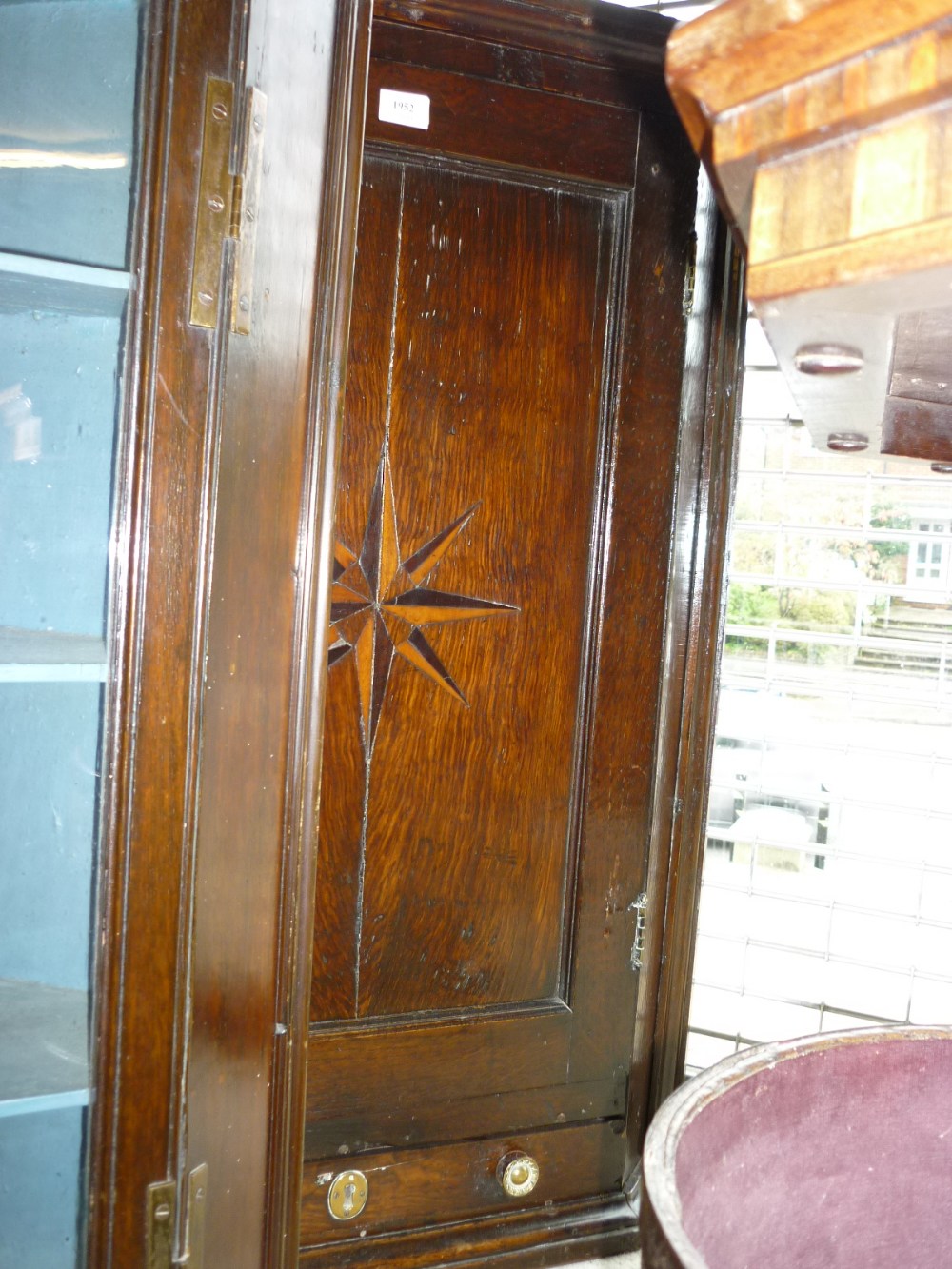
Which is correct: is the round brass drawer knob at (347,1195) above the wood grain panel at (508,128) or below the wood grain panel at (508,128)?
below

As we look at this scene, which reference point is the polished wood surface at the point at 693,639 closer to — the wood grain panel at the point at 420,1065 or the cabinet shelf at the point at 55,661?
the wood grain panel at the point at 420,1065

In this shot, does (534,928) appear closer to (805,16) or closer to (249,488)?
(249,488)

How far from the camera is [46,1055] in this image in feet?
2.93

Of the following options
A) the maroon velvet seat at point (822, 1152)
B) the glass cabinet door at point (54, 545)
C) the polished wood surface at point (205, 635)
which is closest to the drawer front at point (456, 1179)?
the polished wood surface at point (205, 635)

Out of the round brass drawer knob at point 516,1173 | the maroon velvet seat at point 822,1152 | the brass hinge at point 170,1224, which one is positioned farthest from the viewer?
the round brass drawer knob at point 516,1173

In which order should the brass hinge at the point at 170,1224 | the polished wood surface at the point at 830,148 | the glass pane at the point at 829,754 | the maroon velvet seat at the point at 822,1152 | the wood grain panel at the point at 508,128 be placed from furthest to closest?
the glass pane at the point at 829,754 → the wood grain panel at the point at 508,128 → the brass hinge at the point at 170,1224 → the maroon velvet seat at the point at 822,1152 → the polished wood surface at the point at 830,148

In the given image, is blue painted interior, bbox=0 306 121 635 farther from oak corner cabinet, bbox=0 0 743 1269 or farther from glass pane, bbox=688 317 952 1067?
glass pane, bbox=688 317 952 1067

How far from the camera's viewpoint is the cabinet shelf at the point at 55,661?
0.87m

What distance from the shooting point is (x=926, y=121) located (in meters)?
0.46

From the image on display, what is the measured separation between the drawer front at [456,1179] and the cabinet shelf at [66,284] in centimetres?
136

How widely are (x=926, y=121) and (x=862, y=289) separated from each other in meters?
0.07

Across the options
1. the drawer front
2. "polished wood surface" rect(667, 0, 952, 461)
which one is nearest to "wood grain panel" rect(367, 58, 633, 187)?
"polished wood surface" rect(667, 0, 952, 461)

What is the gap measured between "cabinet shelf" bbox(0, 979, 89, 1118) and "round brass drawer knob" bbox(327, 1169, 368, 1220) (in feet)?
3.10

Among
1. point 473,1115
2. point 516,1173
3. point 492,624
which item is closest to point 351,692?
point 492,624
